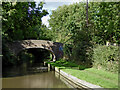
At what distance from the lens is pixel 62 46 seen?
23.7 meters

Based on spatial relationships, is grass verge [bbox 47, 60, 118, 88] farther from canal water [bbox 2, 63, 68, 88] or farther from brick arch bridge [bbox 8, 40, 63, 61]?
brick arch bridge [bbox 8, 40, 63, 61]

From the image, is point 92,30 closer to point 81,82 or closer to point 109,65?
point 109,65

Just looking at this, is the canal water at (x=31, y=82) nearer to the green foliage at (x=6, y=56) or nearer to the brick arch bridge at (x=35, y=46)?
the green foliage at (x=6, y=56)

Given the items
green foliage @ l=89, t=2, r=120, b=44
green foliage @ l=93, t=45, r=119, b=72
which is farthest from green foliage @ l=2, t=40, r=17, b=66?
green foliage @ l=89, t=2, r=120, b=44

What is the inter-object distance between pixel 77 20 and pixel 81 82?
616 inches

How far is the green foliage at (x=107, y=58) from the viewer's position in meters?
10.8

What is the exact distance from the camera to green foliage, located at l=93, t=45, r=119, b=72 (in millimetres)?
10796

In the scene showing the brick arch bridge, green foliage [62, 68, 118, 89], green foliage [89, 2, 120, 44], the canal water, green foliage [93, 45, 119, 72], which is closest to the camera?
green foliage [62, 68, 118, 89]

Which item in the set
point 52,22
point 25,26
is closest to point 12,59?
point 25,26

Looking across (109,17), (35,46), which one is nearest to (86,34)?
(109,17)

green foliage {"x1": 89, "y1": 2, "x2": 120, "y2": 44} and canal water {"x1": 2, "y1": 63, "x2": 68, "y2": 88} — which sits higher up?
green foliage {"x1": 89, "y1": 2, "x2": 120, "y2": 44}

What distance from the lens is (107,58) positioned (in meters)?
11.8

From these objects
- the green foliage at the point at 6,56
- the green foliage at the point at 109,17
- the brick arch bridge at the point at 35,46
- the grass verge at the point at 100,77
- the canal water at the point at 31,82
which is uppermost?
the green foliage at the point at 109,17

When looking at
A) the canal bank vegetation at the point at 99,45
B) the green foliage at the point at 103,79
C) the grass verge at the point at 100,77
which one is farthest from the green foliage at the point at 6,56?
the green foliage at the point at 103,79
